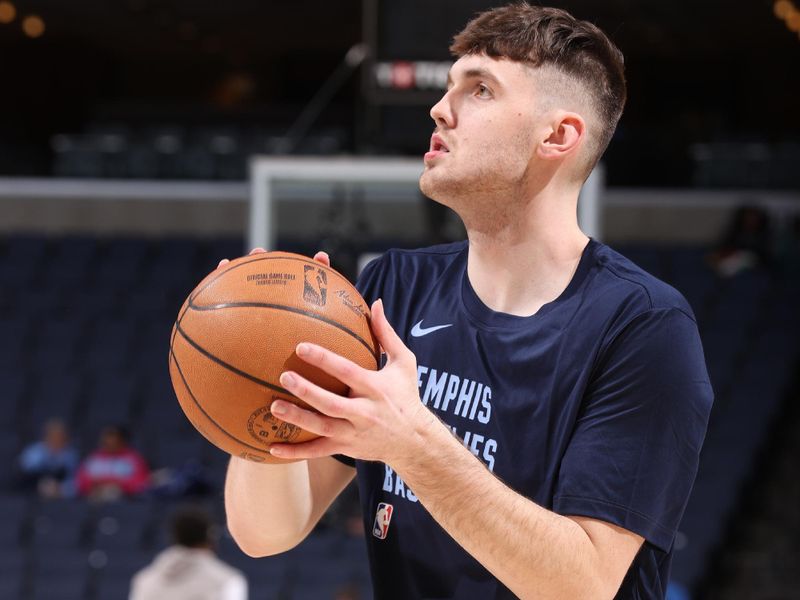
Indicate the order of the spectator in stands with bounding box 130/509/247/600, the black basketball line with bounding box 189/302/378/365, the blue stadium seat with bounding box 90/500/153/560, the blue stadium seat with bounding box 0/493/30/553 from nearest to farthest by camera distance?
the black basketball line with bounding box 189/302/378/365 → the spectator in stands with bounding box 130/509/247/600 → the blue stadium seat with bounding box 90/500/153/560 → the blue stadium seat with bounding box 0/493/30/553

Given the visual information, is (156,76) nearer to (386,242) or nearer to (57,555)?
(386,242)

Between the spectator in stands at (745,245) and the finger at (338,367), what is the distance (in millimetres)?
10490

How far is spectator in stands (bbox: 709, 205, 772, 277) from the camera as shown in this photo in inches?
464

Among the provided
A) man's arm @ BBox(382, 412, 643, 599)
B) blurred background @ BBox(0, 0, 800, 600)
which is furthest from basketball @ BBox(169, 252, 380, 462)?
blurred background @ BBox(0, 0, 800, 600)

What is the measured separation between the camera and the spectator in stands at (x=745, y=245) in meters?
11.8

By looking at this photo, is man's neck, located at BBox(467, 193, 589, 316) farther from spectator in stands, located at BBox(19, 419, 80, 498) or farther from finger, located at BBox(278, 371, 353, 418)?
spectator in stands, located at BBox(19, 419, 80, 498)

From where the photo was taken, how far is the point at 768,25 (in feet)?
52.9

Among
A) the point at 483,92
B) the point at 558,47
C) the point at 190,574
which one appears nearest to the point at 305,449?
the point at 483,92

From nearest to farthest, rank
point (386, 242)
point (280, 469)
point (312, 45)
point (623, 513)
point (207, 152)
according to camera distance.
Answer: point (623, 513), point (280, 469), point (386, 242), point (207, 152), point (312, 45)

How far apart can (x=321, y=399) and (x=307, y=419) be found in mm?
68

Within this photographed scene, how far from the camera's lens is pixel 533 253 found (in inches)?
83.6

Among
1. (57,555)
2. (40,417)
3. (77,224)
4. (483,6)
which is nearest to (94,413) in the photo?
(40,417)

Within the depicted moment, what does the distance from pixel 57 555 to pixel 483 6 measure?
460cm

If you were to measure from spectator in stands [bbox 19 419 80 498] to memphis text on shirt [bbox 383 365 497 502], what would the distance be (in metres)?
7.58
